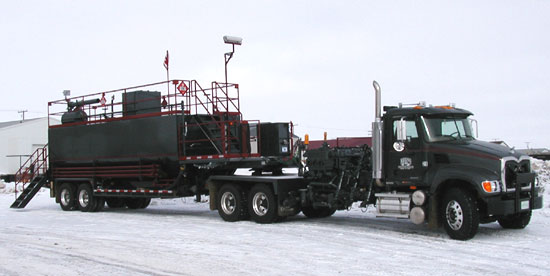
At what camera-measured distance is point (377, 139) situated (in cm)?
1323

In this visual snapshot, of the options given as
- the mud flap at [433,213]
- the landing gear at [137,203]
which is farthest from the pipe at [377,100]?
the landing gear at [137,203]

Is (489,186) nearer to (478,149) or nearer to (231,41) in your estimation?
(478,149)

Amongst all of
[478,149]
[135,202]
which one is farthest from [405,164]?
[135,202]

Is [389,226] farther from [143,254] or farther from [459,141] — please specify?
[143,254]

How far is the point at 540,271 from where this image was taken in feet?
29.4

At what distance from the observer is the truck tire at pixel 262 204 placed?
15.2 m

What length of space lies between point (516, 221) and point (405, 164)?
2.71 metres

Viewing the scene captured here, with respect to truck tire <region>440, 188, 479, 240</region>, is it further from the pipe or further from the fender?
the pipe

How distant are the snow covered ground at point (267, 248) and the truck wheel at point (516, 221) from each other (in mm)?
194

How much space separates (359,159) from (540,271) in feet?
19.0

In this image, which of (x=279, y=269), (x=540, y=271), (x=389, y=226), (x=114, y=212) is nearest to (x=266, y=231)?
(x=389, y=226)

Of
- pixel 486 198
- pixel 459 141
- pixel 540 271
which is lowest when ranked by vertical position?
pixel 540 271

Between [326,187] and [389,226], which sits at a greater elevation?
[326,187]

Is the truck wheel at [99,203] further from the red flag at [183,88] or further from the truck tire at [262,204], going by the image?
the truck tire at [262,204]
